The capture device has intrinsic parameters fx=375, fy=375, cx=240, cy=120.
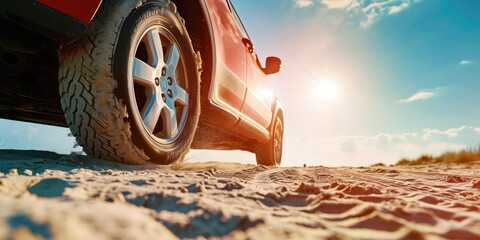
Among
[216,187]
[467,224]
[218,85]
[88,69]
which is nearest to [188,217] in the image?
[216,187]

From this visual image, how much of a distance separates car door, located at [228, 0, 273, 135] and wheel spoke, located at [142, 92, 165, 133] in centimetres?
147

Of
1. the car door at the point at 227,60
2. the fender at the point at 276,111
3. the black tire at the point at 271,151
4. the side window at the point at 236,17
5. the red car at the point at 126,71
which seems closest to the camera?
the red car at the point at 126,71

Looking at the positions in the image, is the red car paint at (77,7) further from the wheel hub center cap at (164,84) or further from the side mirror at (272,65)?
the side mirror at (272,65)

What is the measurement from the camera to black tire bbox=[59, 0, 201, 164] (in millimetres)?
1812

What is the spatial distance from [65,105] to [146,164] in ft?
1.73

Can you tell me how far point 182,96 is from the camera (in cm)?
249

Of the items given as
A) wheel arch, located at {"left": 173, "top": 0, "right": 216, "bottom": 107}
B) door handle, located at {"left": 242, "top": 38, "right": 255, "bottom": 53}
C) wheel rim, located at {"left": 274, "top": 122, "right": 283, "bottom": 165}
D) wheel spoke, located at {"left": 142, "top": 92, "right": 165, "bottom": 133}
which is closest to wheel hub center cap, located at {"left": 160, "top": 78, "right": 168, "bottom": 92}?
wheel spoke, located at {"left": 142, "top": 92, "right": 165, "bottom": 133}

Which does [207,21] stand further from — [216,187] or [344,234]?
[344,234]

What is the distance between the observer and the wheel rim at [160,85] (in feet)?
6.95

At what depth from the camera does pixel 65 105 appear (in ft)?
6.13

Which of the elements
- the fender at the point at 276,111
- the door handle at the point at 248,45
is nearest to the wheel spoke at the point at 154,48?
the door handle at the point at 248,45

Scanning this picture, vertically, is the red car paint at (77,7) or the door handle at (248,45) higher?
the door handle at (248,45)

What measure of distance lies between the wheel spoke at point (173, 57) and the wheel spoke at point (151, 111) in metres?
0.26

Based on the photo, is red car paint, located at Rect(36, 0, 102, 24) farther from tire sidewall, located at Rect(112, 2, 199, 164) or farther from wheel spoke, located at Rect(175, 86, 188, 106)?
wheel spoke, located at Rect(175, 86, 188, 106)
